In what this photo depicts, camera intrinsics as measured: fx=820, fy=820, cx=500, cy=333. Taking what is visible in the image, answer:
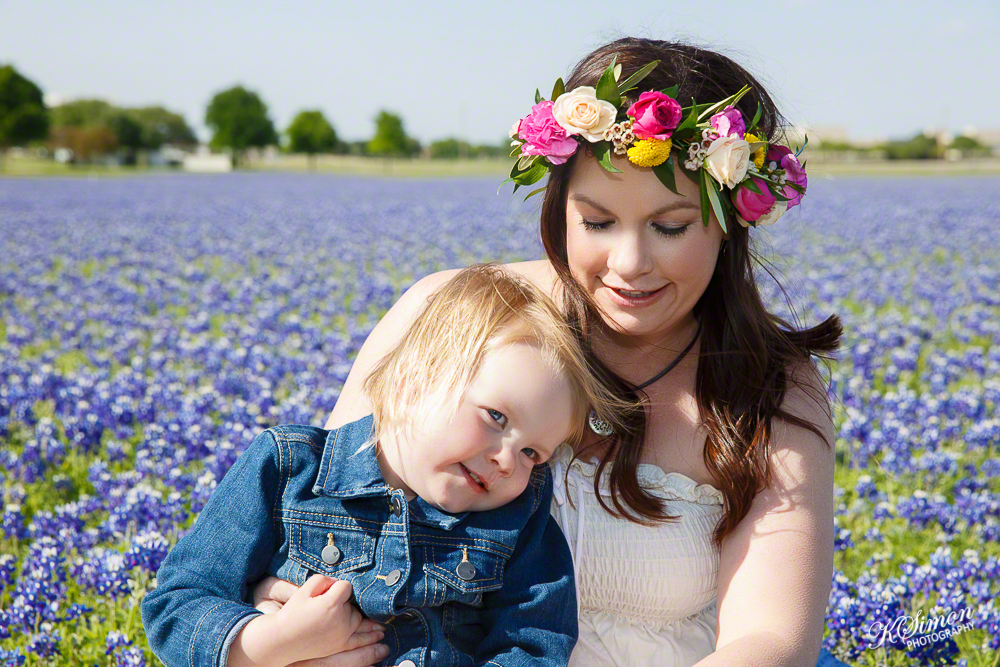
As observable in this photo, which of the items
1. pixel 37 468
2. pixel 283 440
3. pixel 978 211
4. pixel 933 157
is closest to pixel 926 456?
pixel 283 440

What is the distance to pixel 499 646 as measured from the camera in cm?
190

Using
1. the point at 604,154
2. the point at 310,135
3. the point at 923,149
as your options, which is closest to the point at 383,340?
the point at 604,154

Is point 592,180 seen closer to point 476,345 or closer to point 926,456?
point 476,345

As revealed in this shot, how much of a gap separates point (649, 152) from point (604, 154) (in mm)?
124

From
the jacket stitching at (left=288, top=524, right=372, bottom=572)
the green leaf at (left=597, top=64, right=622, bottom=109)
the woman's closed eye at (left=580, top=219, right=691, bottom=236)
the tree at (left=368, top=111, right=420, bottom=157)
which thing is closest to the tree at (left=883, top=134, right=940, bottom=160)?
the tree at (left=368, top=111, right=420, bottom=157)

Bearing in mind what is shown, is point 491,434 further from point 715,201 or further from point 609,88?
point 609,88

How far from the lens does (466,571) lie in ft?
6.19

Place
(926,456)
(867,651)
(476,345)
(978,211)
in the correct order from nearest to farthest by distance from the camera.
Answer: (476,345)
(867,651)
(926,456)
(978,211)

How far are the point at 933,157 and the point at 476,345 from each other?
73.5 meters

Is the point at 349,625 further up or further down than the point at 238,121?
further down

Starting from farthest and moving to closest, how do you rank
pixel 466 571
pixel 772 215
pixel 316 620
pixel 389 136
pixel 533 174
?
pixel 389 136, pixel 533 174, pixel 772 215, pixel 466 571, pixel 316 620

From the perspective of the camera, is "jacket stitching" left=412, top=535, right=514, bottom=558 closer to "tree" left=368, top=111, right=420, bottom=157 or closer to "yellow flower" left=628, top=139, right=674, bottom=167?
"yellow flower" left=628, top=139, right=674, bottom=167

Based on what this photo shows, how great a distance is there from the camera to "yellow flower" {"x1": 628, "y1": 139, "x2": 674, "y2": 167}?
2121mm

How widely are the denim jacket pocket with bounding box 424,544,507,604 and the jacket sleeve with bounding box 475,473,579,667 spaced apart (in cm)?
6
